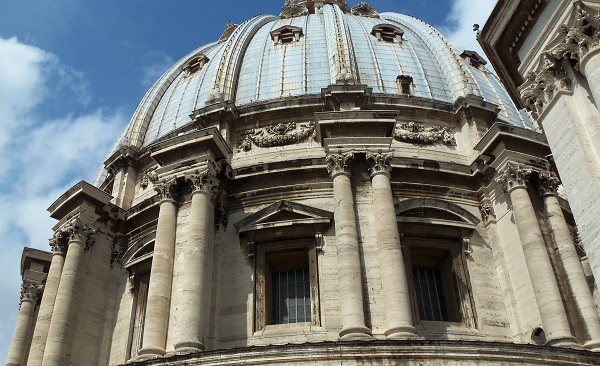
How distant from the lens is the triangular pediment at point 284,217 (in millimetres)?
19766

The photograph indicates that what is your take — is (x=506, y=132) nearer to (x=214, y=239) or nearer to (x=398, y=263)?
(x=398, y=263)

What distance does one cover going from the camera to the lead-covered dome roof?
86.8ft

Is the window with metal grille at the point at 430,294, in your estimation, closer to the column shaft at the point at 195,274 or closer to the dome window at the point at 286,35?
the column shaft at the point at 195,274

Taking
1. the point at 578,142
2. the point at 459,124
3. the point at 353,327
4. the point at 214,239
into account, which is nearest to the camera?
the point at 578,142

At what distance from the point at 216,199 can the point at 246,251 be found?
1996 millimetres

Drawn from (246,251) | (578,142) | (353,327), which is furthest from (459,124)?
(578,142)

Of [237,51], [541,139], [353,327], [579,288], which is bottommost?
[353,327]

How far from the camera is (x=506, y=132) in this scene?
2028cm

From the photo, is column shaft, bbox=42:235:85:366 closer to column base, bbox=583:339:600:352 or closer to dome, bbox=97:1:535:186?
dome, bbox=97:1:535:186

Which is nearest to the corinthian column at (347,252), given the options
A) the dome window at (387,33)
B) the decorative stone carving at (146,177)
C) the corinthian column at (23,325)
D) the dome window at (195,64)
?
the decorative stone carving at (146,177)

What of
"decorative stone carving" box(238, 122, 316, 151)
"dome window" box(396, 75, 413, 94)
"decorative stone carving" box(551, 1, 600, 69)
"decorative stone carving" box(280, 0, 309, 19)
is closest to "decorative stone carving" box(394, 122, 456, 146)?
"dome window" box(396, 75, 413, 94)

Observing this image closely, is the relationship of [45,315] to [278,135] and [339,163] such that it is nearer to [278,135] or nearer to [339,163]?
[278,135]

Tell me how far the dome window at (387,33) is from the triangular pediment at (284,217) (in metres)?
13.7

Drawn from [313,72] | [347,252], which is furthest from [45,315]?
[313,72]
